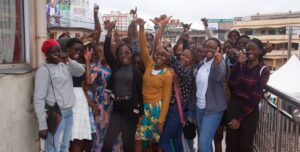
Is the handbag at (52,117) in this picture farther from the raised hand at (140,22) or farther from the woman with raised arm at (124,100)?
the raised hand at (140,22)

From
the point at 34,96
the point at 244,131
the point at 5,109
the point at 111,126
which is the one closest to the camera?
the point at 5,109

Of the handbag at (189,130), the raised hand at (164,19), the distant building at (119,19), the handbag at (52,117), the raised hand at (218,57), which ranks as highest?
Answer: the distant building at (119,19)

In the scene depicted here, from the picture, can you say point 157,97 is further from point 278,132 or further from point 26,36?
point 26,36

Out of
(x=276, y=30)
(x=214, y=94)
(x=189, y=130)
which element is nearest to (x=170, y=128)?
(x=189, y=130)

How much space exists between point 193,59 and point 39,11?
Answer: 7.49 ft

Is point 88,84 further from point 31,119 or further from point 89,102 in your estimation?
point 31,119

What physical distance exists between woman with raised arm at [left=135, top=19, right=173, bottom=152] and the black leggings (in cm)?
12

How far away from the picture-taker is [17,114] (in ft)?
12.2

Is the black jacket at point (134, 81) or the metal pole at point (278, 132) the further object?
the black jacket at point (134, 81)

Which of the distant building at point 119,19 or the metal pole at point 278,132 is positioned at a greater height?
the distant building at point 119,19

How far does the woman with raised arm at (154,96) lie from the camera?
14.9 feet

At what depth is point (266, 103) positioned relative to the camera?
4.71m

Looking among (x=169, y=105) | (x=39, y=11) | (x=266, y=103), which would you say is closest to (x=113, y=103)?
(x=169, y=105)

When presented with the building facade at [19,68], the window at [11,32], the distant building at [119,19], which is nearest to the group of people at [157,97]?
the building facade at [19,68]
